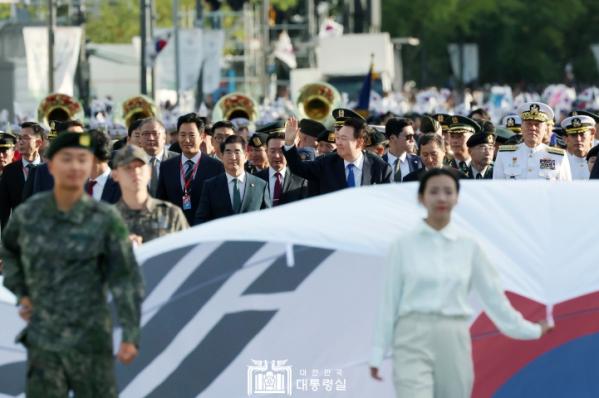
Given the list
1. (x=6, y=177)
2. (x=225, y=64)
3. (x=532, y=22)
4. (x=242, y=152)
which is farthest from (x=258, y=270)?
(x=532, y=22)

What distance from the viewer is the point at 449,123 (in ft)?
66.4

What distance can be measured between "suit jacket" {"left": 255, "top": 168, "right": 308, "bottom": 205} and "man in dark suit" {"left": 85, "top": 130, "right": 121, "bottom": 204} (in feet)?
8.07

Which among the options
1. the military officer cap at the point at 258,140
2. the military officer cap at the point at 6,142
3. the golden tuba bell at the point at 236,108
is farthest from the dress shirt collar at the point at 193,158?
the golden tuba bell at the point at 236,108

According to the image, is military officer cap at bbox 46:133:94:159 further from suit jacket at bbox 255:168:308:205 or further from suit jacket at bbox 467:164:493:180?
suit jacket at bbox 467:164:493:180

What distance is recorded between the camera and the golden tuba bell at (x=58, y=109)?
91.8 feet

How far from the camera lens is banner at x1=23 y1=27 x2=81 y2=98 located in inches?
1385

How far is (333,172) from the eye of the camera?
15.7 m

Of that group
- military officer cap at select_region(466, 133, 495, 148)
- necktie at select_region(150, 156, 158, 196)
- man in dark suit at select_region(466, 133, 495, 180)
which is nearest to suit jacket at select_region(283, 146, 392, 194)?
necktie at select_region(150, 156, 158, 196)

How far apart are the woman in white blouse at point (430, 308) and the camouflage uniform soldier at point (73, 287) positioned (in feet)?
4.01

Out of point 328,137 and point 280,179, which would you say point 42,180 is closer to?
point 280,179

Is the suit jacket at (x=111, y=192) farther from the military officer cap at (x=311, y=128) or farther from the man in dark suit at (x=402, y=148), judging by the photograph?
the military officer cap at (x=311, y=128)

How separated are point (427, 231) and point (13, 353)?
285cm

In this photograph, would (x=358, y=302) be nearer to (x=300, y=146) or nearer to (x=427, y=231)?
(x=427, y=231)

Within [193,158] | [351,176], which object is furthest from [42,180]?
[351,176]
